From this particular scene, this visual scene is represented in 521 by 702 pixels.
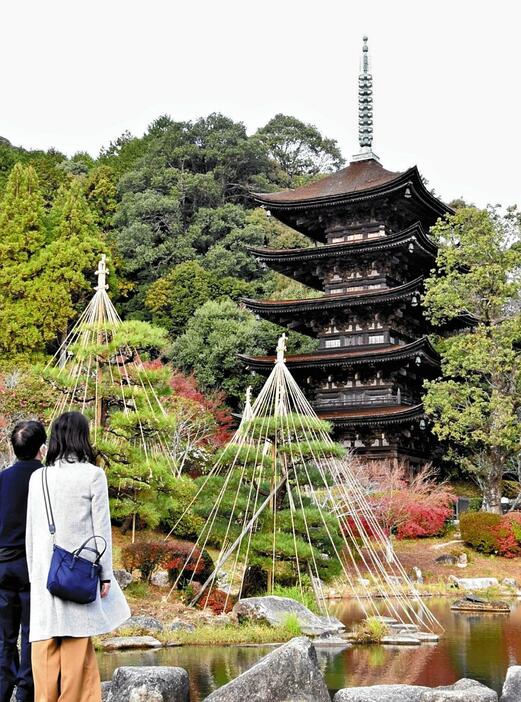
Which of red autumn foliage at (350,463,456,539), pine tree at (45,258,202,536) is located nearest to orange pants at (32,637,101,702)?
pine tree at (45,258,202,536)

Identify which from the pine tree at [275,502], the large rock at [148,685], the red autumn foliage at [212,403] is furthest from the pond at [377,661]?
the red autumn foliage at [212,403]

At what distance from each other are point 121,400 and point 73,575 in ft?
35.7

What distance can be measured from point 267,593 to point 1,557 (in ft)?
28.8

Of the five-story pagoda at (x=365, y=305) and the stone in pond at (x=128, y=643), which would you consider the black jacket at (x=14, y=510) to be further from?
the five-story pagoda at (x=365, y=305)

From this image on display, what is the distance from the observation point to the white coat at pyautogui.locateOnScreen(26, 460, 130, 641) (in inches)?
179

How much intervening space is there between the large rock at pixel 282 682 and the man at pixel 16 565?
2.06 metres

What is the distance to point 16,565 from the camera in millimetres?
5098

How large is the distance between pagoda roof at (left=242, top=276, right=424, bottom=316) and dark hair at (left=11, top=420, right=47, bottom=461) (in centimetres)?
2332

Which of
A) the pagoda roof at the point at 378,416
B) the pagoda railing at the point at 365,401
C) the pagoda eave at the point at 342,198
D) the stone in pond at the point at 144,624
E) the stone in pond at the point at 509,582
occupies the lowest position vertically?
the stone in pond at the point at 509,582

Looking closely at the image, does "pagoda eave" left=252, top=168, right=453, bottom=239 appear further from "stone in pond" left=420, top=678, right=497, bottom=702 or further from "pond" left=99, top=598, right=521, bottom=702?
"stone in pond" left=420, top=678, right=497, bottom=702

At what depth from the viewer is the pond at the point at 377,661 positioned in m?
8.68

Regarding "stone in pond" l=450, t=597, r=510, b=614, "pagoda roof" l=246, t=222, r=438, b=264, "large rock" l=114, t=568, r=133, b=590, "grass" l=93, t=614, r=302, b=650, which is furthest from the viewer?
"pagoda roof" l=246, t=222, r=438, b=264

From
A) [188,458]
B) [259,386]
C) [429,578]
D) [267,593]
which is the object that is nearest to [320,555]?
[267,593]

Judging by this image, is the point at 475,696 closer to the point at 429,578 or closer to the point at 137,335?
the point at 137,335
